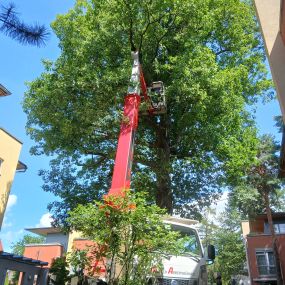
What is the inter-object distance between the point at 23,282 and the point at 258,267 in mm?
23213

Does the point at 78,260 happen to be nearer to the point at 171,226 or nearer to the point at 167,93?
the point at 171,226

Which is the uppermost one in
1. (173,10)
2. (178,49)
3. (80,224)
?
(173,10)

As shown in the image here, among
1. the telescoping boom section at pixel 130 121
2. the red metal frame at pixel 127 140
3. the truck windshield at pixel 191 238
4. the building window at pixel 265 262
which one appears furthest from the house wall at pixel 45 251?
the truck windshield at pixel 191 238

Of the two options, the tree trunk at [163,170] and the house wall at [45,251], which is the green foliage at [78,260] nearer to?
the tree trunk at [163,170]

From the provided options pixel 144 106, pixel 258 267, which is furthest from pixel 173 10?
pixel 258 267

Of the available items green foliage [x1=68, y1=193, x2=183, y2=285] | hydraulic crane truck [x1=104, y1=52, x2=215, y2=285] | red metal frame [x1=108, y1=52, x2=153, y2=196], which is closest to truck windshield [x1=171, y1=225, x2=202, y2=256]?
hydraulic crane truck [x1=104, y1=52, x2=215, y2=285]

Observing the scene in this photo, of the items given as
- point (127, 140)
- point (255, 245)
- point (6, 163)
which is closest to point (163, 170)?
point (127, 140)

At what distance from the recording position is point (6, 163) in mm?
16719

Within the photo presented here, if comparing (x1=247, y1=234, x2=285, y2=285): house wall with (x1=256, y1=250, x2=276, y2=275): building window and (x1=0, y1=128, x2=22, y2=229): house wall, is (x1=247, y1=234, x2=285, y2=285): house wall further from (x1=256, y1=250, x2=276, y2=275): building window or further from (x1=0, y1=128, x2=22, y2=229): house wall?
(x1=0, y1=128, x2=22, y2=229): house wall

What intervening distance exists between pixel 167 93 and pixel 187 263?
324 inches

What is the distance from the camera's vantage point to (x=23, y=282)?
53.2 feet

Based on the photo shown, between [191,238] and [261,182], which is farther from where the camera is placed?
[261,182]

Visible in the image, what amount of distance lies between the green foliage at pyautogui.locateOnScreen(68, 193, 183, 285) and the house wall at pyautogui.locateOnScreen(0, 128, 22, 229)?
10.2m

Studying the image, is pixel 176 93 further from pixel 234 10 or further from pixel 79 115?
pixel 234 10
